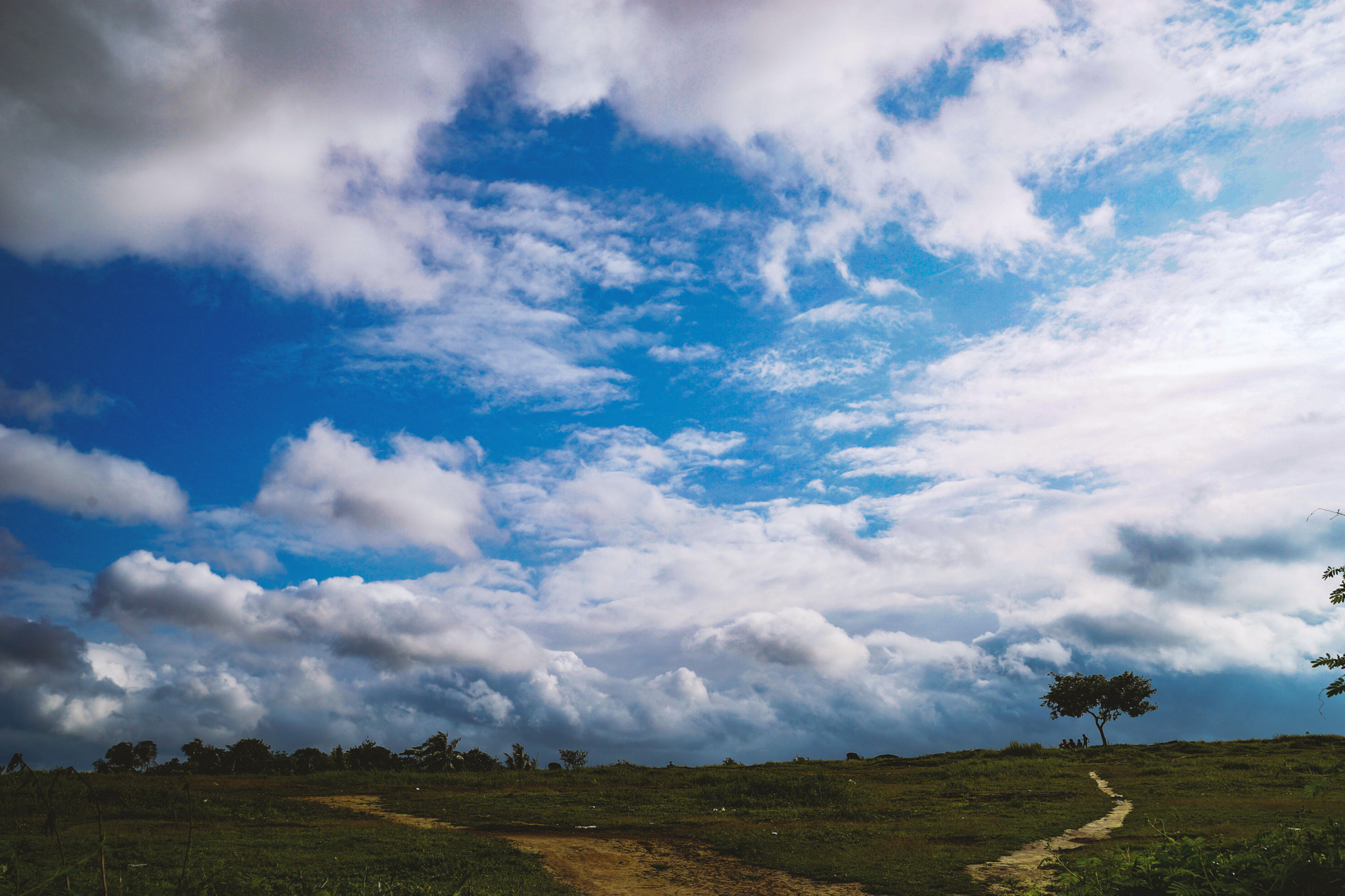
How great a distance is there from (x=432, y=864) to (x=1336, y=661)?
15220mm

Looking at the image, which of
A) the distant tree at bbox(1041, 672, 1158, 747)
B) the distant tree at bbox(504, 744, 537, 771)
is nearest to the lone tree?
the distant tree at bbox(1041, 672, 1158, 747)

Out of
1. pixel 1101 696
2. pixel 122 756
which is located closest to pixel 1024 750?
pixel 1101 696

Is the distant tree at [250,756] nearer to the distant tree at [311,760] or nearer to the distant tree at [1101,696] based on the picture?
the distant tree at [311,760]

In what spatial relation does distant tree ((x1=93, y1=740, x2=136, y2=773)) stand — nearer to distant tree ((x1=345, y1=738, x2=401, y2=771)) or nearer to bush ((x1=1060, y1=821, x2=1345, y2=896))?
distant tree ((x1=345, y1=738, x2=401, y2=771))

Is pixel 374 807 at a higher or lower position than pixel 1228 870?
lower

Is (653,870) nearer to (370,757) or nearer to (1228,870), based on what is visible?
(1228,870)

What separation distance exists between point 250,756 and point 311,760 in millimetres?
7051

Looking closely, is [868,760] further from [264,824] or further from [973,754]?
[264,824]

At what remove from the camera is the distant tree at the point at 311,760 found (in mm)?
50469

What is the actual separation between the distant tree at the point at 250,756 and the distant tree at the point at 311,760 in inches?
84.1

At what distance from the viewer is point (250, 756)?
56.7 metres

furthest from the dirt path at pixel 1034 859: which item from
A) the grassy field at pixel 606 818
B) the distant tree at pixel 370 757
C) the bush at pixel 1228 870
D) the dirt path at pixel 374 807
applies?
the distant tree at pixel 370 757

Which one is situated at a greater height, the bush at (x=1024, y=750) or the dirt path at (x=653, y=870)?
the dirt path at (x=653, y=870)

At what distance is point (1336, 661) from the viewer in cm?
600
